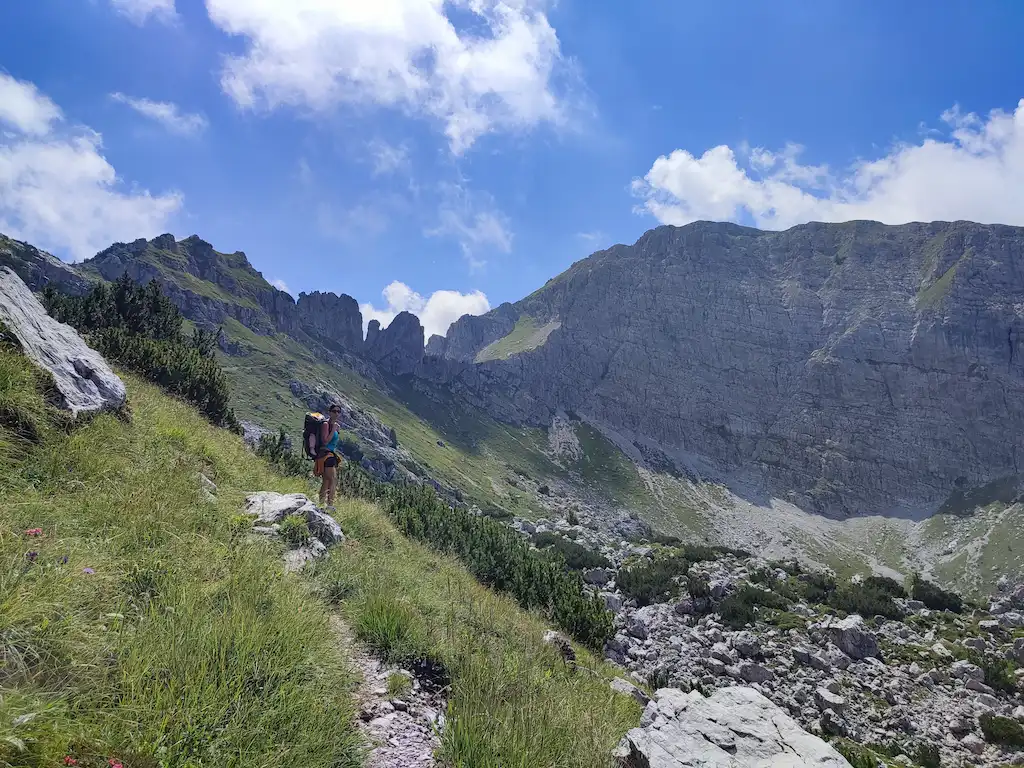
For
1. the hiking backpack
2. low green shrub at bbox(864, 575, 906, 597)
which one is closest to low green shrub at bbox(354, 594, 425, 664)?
the hiking backpack

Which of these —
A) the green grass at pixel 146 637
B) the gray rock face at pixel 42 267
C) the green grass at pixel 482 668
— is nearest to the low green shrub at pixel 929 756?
the green grass at pixel 482 668

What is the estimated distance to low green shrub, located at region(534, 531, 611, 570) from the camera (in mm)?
52972

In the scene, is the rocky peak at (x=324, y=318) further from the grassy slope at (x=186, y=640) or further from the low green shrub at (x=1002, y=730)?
the grassy slope at (x=186, y=640)

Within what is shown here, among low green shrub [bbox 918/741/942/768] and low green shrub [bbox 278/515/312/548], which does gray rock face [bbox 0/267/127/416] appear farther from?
low green shrub [bbox 918/741/942/768]

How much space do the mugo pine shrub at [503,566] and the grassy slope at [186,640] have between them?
7.19 meters

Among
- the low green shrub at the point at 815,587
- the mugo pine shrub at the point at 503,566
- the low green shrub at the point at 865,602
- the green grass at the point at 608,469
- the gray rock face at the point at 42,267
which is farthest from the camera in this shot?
the green grass at the point at 608,469

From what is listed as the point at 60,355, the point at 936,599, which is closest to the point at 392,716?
the point at 60,355

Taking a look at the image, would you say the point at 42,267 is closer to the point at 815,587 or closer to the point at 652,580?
the point at 652,580

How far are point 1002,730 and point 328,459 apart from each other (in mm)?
30424

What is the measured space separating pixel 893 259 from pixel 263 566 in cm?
25095

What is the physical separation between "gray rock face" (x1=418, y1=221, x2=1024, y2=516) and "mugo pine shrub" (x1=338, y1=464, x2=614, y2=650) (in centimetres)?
15069

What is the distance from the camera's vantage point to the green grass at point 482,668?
4.15 meters

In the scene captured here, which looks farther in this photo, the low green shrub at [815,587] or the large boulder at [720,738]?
the low green shrub at [815,587]

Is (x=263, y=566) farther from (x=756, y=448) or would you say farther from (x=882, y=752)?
(x=756, y=448)
